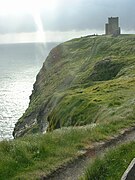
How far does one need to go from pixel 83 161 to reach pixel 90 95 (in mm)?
39323

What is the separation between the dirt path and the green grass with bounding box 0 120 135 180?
32 centimetres

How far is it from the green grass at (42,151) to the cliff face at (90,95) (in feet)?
21.0

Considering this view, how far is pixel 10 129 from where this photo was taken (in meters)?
116

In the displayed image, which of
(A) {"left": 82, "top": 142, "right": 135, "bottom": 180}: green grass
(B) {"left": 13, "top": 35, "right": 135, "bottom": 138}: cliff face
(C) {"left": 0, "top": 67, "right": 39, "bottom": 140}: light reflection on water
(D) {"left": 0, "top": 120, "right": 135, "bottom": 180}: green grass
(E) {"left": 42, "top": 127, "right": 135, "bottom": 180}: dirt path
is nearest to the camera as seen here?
(A) {"left": 82, "top": 142, "right": 135, "bottom": 180}: green grass

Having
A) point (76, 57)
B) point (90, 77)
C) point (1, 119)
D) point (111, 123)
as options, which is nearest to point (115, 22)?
point (76, 57)

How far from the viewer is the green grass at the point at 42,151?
53.3 feet

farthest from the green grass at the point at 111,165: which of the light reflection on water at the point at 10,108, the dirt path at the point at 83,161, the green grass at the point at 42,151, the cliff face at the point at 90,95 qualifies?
the light reflection on water at the point at 10,108

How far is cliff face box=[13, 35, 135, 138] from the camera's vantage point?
141 ft

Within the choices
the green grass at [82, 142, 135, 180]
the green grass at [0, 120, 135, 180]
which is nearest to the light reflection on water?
the green grass at [0, 120, 135, 180]

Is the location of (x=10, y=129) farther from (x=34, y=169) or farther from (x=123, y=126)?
(x=34, y=169)

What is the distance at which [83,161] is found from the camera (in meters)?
18.2

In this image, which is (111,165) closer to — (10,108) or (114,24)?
(10,108)

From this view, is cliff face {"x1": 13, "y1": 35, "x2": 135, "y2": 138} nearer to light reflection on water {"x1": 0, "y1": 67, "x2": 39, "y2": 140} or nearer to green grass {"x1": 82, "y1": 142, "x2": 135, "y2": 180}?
light reflection on water {"x1": 0, "y1": 67, "x2": 39, "y2": 140}

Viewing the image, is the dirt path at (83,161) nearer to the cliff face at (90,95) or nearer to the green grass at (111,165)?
the green grass at (111,165)
